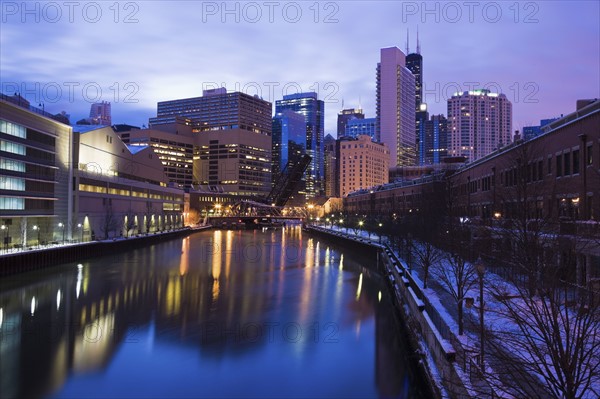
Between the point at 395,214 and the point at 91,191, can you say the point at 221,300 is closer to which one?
the point at 91,191

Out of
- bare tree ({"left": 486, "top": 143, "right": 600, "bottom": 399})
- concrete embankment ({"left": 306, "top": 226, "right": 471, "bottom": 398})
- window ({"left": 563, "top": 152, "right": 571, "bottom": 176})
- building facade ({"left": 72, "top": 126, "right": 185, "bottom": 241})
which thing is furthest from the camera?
building facade ({"left": 72, "top": 126, "right": 185, "bottom": 241})

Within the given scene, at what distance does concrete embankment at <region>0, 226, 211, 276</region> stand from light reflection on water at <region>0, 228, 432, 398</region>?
3.83ft

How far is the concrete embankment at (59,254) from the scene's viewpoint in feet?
99.0

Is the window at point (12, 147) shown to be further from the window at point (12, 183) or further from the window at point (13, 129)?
the window at point (12, 183)

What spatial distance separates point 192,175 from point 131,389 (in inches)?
6210

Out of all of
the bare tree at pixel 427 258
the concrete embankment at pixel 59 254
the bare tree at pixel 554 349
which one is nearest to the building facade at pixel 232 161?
the concrete embankment at pixel 59 254

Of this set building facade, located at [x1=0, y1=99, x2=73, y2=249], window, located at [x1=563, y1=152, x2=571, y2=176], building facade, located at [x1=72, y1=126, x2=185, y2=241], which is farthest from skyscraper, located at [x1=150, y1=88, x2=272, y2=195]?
window, located at [x1=563, y1=152, x2=571, y2=176]

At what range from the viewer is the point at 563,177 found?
19.8m

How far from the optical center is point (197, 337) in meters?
17.6

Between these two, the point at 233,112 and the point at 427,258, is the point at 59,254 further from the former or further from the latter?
the point at 233,112

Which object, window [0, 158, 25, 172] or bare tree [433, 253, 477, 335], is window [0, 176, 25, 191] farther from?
bare tree [433, 253, 477, 335]

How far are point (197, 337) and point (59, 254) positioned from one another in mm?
24744

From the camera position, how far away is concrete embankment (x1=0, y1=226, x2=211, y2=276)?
30.2m

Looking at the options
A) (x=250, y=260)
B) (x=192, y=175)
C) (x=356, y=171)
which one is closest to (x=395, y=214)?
(x=250, y=260)
